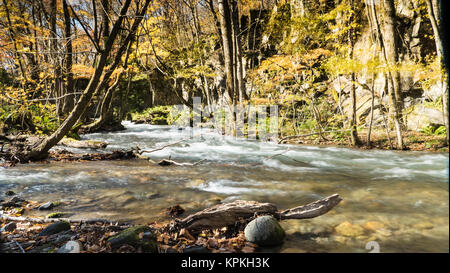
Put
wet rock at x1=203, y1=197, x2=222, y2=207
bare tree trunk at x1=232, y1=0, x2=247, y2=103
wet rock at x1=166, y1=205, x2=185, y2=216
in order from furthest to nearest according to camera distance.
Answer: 1. bare tree trunk at x1=232, y1=0, x2=247, y2=103
2. wet rock at x1=203, y1=197, x2=222, y2=207
3. wet rock at x1=166, y1=205, x2=185, y2=216

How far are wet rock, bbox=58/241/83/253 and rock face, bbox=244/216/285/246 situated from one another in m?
1.45

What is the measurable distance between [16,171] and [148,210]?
390 centimetres

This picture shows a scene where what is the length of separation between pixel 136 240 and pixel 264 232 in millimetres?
1143

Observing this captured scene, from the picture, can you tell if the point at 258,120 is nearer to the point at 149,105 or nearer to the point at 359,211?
the point at 359,211

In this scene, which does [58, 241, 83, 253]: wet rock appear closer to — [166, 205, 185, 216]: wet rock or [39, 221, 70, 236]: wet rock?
[39, 221, 70, 236]: wet rock

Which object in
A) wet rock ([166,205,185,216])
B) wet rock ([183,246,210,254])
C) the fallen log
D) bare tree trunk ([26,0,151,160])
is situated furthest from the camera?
bare tree trunk ([26,0,151,160])

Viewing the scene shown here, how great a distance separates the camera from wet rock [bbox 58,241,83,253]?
1.89 meters

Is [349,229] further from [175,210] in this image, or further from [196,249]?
[175,210]

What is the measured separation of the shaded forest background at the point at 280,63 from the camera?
647 centimetres

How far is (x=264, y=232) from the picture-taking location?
219 cm

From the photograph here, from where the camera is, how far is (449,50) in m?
0.85

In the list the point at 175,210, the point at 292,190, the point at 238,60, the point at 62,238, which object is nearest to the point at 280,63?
the point at 238,60

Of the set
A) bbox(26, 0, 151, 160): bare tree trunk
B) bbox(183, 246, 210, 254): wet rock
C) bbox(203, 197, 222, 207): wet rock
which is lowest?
bbox(203, 197, 222, 207): wet rock

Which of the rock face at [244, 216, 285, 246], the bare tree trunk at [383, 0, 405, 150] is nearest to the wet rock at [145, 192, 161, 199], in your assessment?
the rock face at [244, 216, 285, 246]
